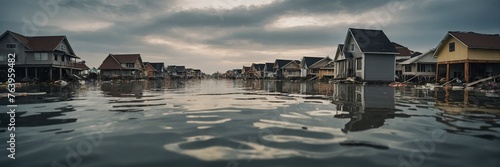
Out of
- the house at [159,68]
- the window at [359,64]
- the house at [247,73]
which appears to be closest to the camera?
the window at [359,64]

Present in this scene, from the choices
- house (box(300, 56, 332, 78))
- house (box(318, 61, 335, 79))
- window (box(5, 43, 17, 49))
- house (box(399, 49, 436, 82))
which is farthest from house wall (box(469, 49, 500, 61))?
window (box(5, 43, 17, 49))

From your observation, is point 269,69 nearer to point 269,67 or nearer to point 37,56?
point 269,67

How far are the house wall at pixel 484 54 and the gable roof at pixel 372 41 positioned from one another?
24.6ft

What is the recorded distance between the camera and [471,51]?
2428cm

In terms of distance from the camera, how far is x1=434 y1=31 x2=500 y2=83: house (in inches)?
953

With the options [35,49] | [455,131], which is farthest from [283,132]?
[35,49]

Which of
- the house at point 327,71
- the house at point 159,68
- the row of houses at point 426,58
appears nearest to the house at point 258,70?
the house at point 159,68

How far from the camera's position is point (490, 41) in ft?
82.3

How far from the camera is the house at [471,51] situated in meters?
24.2

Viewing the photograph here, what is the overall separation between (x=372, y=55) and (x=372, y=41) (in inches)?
83.4

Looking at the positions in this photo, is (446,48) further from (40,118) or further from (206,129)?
(40,118)

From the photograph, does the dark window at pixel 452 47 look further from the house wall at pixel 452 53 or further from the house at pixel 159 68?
the house at pixel 159 68

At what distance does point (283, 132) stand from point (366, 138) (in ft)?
4.38

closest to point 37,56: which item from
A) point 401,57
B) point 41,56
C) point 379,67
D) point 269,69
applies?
point 41,56
